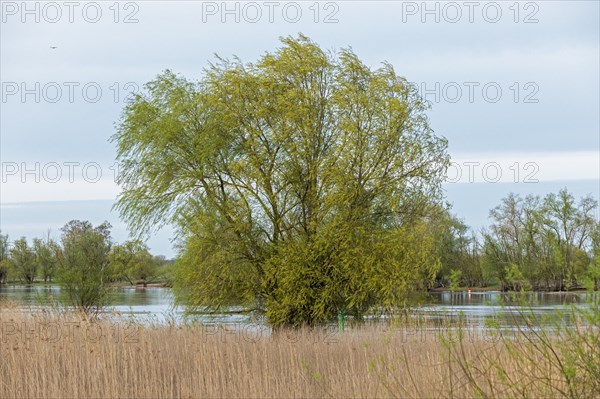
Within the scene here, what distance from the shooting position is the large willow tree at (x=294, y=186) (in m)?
23.9

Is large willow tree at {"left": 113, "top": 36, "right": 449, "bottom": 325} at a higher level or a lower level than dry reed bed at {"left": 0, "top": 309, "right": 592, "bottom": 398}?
higher

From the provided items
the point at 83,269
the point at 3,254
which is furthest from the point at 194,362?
the point at 3,254

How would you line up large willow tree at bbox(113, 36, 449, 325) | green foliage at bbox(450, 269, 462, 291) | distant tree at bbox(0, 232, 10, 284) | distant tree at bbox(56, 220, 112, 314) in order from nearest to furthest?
green foliage at bbox(450, 269, 462, 291) → large willow tree at bbox(113, 36, 449, 325) → distant tree at bbox(56, 220, 112, 314) → distant tree at bbox(0, 232, 10, 284)

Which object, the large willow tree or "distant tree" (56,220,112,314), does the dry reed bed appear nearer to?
the large willow tree

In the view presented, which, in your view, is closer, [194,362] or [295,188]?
[194,362]

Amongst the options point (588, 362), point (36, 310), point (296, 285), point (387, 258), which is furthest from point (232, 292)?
point (588, 362)

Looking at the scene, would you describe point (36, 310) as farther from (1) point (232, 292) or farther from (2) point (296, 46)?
(2) point (296, 46)

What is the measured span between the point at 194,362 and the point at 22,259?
64.2 metres

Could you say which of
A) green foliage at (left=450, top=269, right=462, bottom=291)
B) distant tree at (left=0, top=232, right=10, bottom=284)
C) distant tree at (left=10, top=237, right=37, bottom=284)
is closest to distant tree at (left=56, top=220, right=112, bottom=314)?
green foliage at (left=450, top=269, right=462, bottom=291)

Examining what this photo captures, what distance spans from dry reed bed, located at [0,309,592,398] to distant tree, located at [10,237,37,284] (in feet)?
193

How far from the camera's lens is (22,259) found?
240 ft

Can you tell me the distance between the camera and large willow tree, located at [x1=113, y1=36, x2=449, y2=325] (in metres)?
23.9

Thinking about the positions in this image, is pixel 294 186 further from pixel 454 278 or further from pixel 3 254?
pixel 3 254

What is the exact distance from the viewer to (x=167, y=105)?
26750 mm
